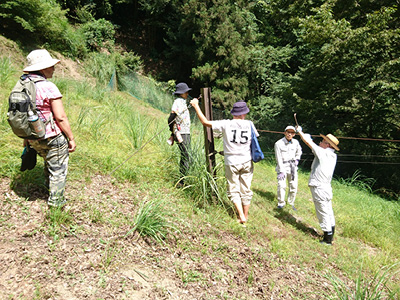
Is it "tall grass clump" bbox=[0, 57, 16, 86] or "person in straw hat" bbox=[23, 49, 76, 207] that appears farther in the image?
"tall grass clump" bbox=[0, 57, 16, 86]

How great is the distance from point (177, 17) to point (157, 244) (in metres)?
20.2

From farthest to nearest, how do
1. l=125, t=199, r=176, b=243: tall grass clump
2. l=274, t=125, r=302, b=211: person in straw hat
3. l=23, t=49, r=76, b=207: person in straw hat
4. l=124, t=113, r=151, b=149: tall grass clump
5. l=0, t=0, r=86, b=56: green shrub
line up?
l=0, t=0, r=86, b=56: green shrub, l=274, t=125, r=302, b=211: person in straw hat, l=124, t=113, r=151, b=149: tall grass clump, l=125, t=199, r=176, b=243: tall grass clump, l=23, t=49, r=76, b=207: person in straw hat

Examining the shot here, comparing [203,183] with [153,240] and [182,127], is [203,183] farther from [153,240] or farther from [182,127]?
[153,240]

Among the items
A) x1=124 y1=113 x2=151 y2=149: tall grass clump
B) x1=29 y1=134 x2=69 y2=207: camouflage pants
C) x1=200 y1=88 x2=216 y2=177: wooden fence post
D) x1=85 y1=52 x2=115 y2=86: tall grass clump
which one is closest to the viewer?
x1=29 y1=134 x2=69 y2=207: camouflage pants

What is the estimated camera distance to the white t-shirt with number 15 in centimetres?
416

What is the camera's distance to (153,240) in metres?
3.37

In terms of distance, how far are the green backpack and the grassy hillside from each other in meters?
0.95

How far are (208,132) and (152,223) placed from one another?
1718 mm

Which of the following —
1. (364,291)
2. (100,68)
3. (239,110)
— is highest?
(100,68)

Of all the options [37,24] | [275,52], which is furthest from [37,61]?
[275,52]

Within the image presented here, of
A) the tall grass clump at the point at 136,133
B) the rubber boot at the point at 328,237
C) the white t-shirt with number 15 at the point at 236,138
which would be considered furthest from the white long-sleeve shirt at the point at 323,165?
the tall grass clump at the point at 136,133

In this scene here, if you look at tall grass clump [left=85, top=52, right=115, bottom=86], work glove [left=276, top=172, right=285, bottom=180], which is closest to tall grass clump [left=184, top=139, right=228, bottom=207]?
work glove [left=276, top=172, right=285, bottom=180]

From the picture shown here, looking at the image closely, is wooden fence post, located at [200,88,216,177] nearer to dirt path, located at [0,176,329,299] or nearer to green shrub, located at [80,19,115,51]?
dirt path, located at [0,176,329,299]

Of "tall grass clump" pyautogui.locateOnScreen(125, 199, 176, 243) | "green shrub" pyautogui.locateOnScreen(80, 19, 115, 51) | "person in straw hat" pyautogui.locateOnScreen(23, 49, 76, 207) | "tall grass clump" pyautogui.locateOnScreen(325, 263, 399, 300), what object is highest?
"green shrub" pyautogui.locateOnScreen(80, 19, 115, 51)
